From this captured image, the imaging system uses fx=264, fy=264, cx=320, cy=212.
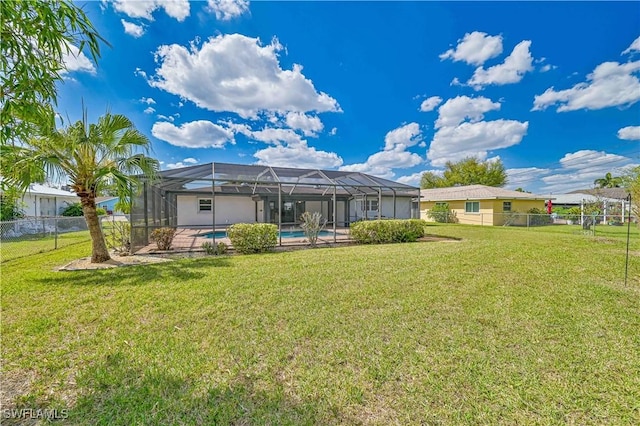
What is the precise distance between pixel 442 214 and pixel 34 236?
28502 mm

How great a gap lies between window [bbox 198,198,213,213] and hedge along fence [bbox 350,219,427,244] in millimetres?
11960

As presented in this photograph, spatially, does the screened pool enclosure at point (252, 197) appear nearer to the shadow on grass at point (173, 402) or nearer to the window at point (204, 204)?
the window at point (204, 204)

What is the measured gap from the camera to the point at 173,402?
86.2 inches

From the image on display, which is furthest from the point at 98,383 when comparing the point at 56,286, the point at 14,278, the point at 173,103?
the point at 173,103

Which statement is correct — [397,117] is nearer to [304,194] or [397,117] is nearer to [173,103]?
[304,194]

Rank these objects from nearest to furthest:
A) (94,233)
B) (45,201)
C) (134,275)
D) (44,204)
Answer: (134,275)
(94,233)
(44,204)
(45,201)

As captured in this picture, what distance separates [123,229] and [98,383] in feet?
26.5

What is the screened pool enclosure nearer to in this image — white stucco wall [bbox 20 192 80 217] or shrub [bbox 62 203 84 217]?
white stucco wall [bbox 20 192 80 217]

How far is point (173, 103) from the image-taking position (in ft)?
45.7

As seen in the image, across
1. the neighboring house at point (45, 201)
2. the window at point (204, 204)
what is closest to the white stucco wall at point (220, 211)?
the window at point (204, 204)

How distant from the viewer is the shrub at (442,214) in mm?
25141

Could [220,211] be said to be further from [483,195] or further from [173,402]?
[483,195]

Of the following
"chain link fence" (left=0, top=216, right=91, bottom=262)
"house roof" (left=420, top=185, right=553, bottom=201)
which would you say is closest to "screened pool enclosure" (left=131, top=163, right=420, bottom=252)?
"chain link fence" (left=0, top=216, right=91, bottom=262)

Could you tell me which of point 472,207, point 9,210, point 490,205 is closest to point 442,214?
point 472,207
